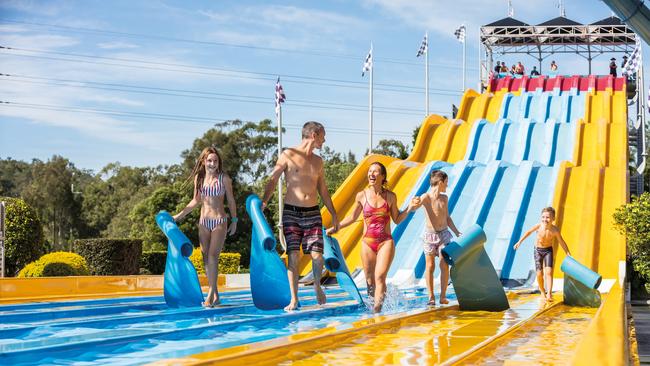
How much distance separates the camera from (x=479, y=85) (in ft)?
107

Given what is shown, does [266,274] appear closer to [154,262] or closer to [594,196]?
[594,196]

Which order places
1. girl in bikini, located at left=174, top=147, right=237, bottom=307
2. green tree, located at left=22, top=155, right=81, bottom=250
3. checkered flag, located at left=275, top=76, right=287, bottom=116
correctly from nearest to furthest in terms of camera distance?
girl in bikini, located at left=174, top=147, right=237, bottom=307
checkered flag, located at left=275, top=76, right=287, bottom=116
green tree, located at left=22, top=155, right=81, bottom=250

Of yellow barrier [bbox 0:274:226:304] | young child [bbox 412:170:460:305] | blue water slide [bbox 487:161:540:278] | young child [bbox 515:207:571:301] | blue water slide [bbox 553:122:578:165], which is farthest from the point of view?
blue water slide [bbox 553:122:578:165]

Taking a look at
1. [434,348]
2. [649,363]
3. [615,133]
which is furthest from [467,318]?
[615,133]

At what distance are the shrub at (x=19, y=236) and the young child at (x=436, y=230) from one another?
28.8ft

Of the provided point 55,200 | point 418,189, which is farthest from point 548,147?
point 55,200

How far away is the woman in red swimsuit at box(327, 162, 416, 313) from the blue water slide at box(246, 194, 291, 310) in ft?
2.26

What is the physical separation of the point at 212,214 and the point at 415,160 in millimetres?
14707

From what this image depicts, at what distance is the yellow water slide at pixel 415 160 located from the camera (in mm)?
16781


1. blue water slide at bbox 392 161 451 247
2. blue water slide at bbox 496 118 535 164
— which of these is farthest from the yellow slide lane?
blue water slide at bbox 496 118 535 164

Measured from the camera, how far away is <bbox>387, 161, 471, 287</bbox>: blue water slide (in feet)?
49.2

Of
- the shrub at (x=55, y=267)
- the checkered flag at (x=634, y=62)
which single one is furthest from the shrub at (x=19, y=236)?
the checkered flag at (x=634, y=62)

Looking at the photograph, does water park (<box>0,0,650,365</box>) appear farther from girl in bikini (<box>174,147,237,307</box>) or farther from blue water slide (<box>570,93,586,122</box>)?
blue water slide (<box>570,93,586,122</box>)

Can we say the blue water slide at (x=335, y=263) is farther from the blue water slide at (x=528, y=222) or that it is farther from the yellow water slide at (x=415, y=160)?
the yellow water slide at (x=415, y=160)
